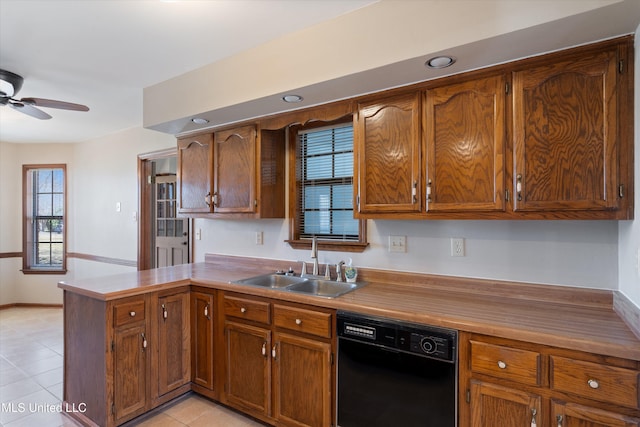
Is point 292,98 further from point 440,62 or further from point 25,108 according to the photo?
point 25,108

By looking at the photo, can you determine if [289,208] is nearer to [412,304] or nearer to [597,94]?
[412,304]

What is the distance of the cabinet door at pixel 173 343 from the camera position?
243cm

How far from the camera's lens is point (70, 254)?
5.28 metres

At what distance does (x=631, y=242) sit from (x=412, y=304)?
40.0 inches

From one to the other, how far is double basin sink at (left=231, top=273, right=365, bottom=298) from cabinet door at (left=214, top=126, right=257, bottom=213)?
562mm

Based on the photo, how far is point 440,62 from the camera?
1.74 metres

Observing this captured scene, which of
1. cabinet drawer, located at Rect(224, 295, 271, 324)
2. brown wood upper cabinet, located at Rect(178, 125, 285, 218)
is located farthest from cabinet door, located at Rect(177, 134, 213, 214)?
cabinet drawer, located at Rect(224, 295, 271, 324)

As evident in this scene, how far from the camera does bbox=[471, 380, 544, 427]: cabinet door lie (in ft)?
4.69

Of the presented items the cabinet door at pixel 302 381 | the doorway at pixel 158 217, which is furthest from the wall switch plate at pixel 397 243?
the doorway at pixel 158 217

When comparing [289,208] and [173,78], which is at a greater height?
[173,78]

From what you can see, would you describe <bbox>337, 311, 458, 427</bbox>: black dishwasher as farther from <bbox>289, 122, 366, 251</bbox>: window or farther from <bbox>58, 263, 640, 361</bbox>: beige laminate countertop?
<bbox>289, 122, 366, 251</bbox>: window

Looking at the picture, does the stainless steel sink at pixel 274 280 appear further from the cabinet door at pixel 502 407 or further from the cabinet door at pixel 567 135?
the cabinet door at pixel 567 135

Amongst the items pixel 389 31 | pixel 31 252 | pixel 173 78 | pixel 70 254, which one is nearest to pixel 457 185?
pixel 389 31

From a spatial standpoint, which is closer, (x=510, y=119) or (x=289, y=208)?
(x=510, y=119)
